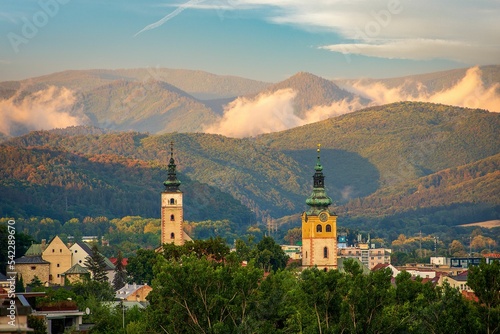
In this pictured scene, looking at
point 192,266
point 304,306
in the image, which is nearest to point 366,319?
point 304,306

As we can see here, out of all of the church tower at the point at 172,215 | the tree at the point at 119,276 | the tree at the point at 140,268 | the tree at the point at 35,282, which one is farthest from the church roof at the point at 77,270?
the church tower at the point at 172,215

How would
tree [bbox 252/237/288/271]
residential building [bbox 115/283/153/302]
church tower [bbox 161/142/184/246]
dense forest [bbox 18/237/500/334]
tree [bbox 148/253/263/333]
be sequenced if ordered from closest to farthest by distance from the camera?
dense forest [bbox 18/237/500/334] < tree [bbox 148/253/263/333] < residential building [bbox 115/283/153/302] < tree [bbox 252/237/288/271] < church tower [bbox 161/142/184/246]

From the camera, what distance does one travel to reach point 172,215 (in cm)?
19150

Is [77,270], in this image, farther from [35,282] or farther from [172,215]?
[35,282]

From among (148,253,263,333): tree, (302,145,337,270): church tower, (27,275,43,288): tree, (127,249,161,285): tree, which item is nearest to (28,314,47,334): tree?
(148,253,263,333): tree

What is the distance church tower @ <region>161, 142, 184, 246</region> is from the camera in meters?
189

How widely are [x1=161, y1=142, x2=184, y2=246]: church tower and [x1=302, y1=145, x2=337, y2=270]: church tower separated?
2741 centimetres

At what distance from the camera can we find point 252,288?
101188 millimetres

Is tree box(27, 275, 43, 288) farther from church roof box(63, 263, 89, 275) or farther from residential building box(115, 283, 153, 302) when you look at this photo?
residential building box(115, 283, 153, 302)

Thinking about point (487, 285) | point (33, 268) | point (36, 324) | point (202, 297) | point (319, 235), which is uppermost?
point (319, 235)

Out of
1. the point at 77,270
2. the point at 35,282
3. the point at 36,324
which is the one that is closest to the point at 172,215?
the point at 77,270

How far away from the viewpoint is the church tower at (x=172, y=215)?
189 meters

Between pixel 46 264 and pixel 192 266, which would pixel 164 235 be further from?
pixel 192 266

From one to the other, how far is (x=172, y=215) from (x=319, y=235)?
32.8 metres
